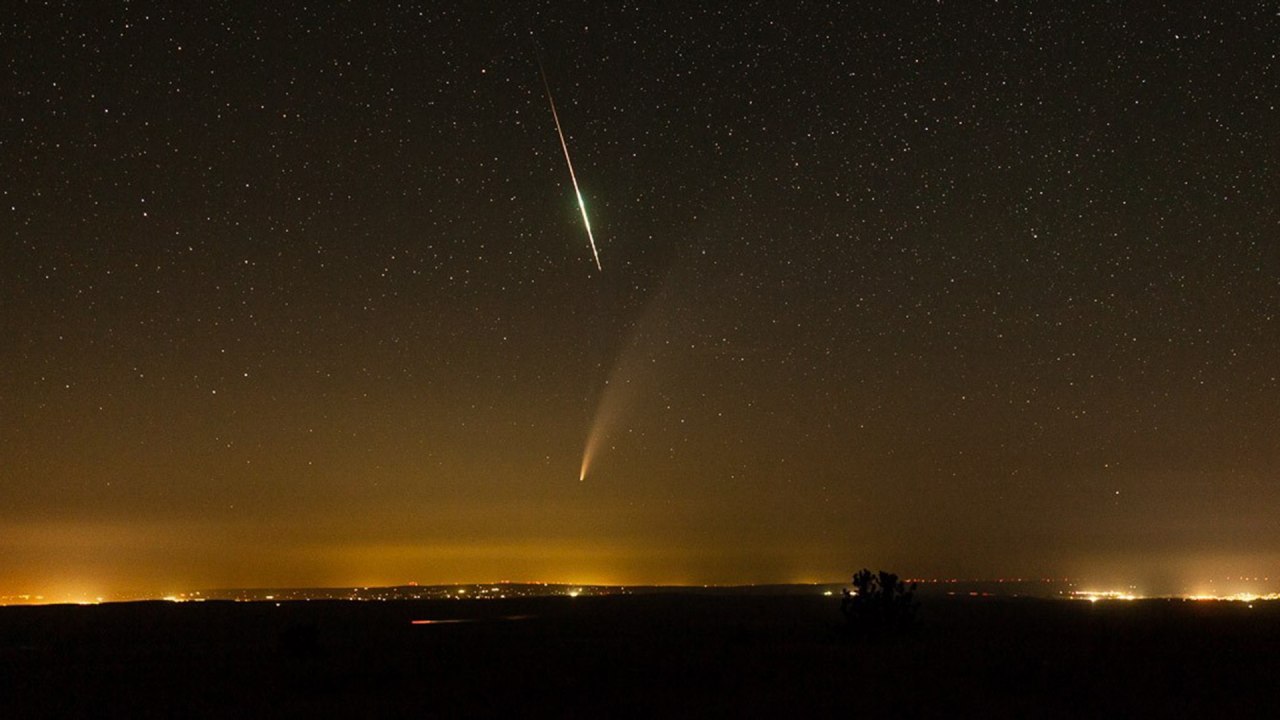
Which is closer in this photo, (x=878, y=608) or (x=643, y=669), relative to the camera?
(x=643, y=669)

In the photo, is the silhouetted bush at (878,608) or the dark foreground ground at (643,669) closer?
the dark foreground ground at (643,669)

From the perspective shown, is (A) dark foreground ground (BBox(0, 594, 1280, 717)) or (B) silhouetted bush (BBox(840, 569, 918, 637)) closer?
(A) dark foreground ground (BBox(0, 594, 1280, 717))

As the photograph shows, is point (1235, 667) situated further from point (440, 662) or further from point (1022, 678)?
point (440, 662)

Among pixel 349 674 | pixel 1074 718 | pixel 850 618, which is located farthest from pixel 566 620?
pixel 1074 718
